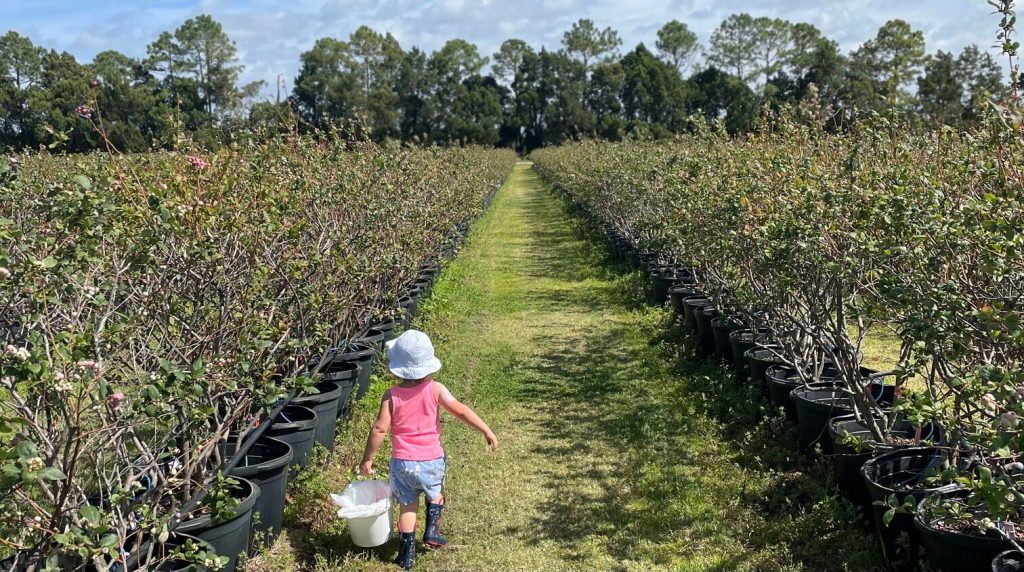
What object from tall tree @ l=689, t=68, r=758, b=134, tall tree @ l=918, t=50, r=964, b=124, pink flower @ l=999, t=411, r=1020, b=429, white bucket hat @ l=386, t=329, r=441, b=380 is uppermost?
tall tree @ l=689, t=68, r=758, b=134

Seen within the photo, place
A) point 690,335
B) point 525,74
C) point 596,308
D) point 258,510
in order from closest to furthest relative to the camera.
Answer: point 258,510 → point 690,335 → point 596,308 → point 525,74

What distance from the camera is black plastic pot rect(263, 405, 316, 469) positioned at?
14.0ft

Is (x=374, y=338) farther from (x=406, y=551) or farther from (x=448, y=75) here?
(x=448, y=75)

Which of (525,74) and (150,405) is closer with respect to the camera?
(150,405)

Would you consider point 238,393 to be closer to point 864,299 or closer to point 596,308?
point 864,299

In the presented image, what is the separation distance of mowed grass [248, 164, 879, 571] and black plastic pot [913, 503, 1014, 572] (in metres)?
0.46

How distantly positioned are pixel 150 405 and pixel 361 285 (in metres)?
3.51

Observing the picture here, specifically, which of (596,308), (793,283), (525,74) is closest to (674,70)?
(525,74)

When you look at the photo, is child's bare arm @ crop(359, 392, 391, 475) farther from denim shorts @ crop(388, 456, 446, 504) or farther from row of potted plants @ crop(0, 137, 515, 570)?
row of potted plants @ crop(0, 137, 515, 570)

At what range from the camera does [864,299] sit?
379 cm

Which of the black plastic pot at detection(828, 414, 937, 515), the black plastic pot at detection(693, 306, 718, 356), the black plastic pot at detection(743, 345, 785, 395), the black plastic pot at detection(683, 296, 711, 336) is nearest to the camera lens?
the black plastic pot at detection(828, 414, 937, 515)

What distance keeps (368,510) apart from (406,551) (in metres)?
0.27

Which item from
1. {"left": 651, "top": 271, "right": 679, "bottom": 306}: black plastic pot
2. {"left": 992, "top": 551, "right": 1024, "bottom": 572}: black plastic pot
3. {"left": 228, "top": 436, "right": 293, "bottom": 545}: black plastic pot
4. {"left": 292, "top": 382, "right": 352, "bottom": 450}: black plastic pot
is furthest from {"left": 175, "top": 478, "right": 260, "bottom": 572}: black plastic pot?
{"left": 651, "top": 271, "right": 679, "bottom": 306}: black plastic pot

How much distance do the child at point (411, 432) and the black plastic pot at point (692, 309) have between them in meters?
4.16
